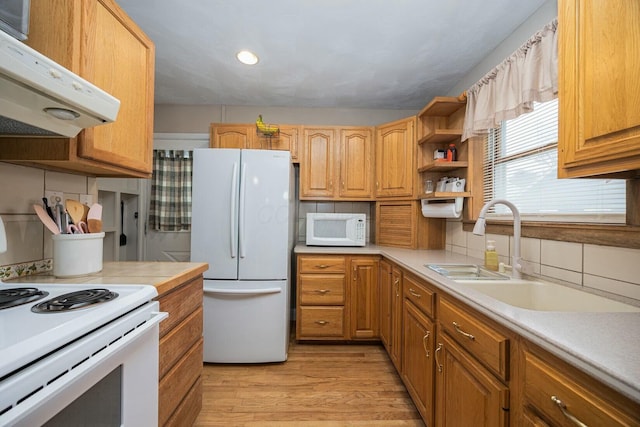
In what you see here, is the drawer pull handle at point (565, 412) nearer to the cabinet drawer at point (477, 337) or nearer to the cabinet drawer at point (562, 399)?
the cabinet drawer at point (562, 399)

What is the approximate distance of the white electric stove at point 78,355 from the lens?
0.52 m

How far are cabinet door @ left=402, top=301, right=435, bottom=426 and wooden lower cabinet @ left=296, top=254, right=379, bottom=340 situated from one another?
646 millimetres

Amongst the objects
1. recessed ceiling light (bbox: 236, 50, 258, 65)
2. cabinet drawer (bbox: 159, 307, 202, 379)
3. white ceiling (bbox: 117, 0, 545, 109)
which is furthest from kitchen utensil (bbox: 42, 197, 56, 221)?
recessed ceiling light (bbox: 236, 50, 258, 65)

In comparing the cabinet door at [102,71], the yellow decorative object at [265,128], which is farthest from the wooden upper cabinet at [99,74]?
the yellow decorative object at [265,128]

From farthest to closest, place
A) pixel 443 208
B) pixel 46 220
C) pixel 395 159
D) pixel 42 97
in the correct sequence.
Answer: pixel 395 159 → pixel 443 208 → pixel 46 220 → pixel 42 97

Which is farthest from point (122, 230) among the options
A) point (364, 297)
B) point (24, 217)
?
point (364, 297)

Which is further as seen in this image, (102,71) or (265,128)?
(265,128)

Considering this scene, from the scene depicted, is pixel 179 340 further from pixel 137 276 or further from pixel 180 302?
pixel 137 276

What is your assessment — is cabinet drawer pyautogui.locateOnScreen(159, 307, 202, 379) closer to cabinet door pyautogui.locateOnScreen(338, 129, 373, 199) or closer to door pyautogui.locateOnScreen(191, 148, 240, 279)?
door pyautogui.locateOnScreen(191, 148, 240, 279)

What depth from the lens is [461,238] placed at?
2.24m

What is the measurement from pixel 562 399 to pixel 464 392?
0.50 metres

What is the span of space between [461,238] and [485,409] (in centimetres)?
153

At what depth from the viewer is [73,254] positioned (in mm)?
1119

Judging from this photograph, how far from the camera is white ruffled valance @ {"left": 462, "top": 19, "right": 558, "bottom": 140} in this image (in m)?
1.31
